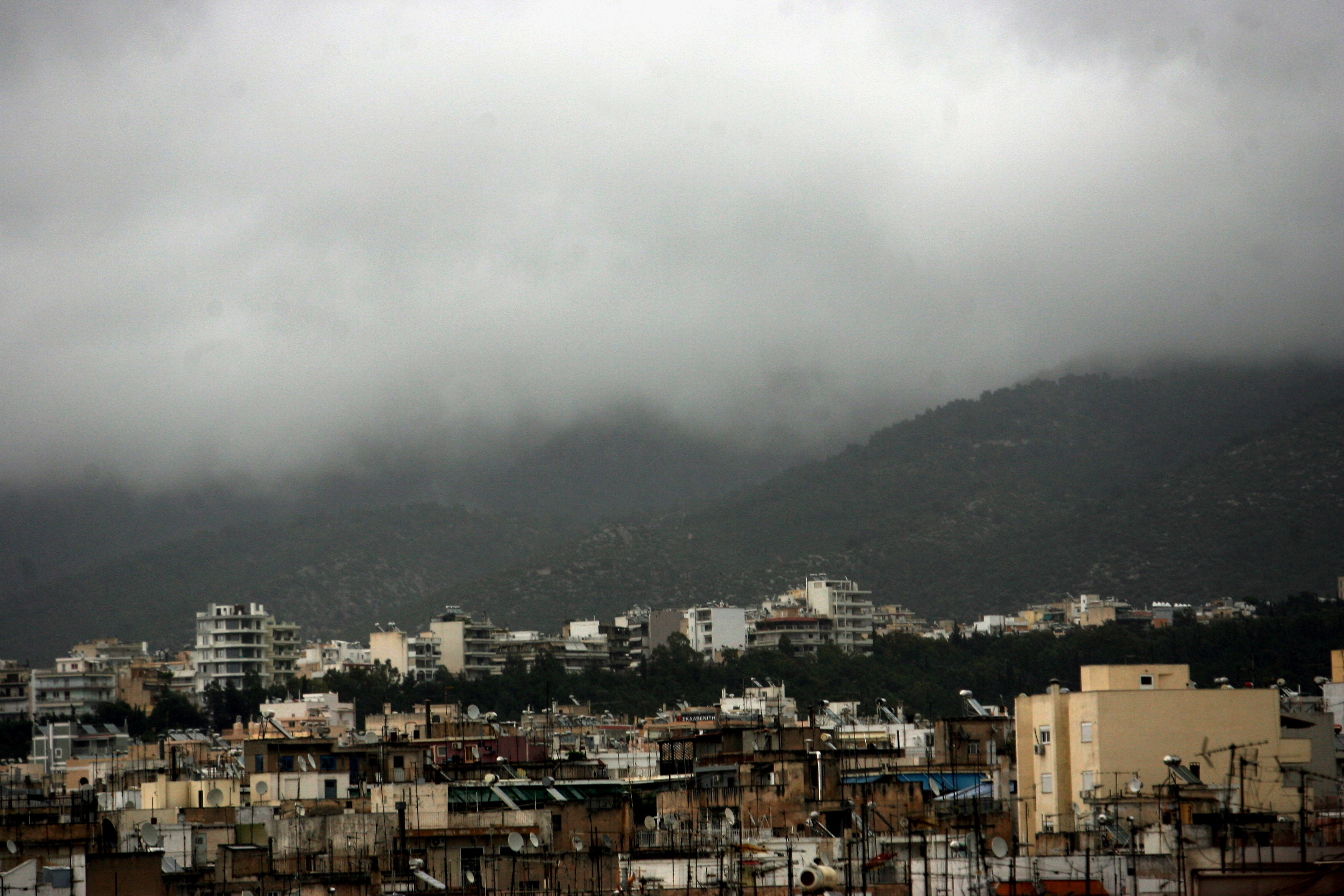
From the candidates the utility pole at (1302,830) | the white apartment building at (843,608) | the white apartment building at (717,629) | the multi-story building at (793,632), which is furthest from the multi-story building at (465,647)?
the utility pole at (1302,830)

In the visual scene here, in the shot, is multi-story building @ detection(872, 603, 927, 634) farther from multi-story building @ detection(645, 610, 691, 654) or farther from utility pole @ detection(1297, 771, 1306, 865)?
utility pole @ detection(1297, 771, 1306, 865)

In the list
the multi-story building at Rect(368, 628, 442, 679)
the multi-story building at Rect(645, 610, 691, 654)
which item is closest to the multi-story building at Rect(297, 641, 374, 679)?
the multi-story building at Rect(368, 628, 442, 679)

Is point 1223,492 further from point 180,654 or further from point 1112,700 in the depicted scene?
point 1112,700

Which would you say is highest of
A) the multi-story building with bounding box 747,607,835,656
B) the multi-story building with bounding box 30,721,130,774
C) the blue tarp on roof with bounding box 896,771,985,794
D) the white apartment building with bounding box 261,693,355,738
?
the multi-story building with bounding box 747,607,835,656

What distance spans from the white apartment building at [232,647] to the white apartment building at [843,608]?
134 feet

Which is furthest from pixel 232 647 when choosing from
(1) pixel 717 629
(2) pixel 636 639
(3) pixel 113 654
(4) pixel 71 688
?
(1) pixel 717 629

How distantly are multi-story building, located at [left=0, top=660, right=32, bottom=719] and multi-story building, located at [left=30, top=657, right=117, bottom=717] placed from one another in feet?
1.85

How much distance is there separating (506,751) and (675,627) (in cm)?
9423

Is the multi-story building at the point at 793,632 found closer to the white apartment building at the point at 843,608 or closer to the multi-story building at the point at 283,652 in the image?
the white apartment building at the point at 843,608

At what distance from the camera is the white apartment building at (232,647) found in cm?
14188

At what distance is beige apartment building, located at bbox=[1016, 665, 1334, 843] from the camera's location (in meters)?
37.2

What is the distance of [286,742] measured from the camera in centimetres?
6119

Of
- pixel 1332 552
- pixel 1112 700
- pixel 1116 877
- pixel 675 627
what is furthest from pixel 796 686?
pixel 1116 877

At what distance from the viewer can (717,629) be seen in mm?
153375
